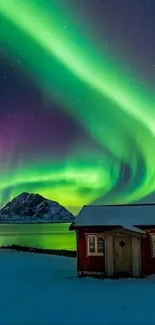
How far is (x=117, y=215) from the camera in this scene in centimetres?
2911

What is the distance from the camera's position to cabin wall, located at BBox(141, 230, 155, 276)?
1020 inches

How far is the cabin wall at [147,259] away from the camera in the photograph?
85.0 feet

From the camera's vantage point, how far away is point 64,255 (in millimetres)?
45031

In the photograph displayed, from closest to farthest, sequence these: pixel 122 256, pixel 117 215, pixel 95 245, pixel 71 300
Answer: pixel 71 300 < pixel 122 256 < pixel 95 245 < pixel 117 215

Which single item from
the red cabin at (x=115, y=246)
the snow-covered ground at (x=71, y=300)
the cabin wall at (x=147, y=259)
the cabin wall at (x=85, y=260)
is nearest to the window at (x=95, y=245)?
the red cabin at (x=115, y=246)

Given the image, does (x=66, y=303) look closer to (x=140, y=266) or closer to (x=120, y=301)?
(x=120, y=301)

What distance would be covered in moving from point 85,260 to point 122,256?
2.26m

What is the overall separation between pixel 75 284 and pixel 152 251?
5.41 m

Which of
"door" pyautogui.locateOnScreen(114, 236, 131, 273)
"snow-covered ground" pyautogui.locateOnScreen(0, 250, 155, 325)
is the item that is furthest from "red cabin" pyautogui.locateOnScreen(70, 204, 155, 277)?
"snow-covered ground" pyautogui.locateOnScreen(0, 250, 155, 325)

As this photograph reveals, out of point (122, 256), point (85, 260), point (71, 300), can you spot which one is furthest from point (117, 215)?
point (71, 300)

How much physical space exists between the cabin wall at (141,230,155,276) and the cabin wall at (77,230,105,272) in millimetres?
2333

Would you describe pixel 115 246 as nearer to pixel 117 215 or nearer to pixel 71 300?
pixel 117 215

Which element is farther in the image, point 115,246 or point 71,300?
point 115,246

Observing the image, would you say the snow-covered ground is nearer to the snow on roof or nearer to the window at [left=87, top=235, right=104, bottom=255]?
the window at [left=87, top=235, right=104, bottom=255]
